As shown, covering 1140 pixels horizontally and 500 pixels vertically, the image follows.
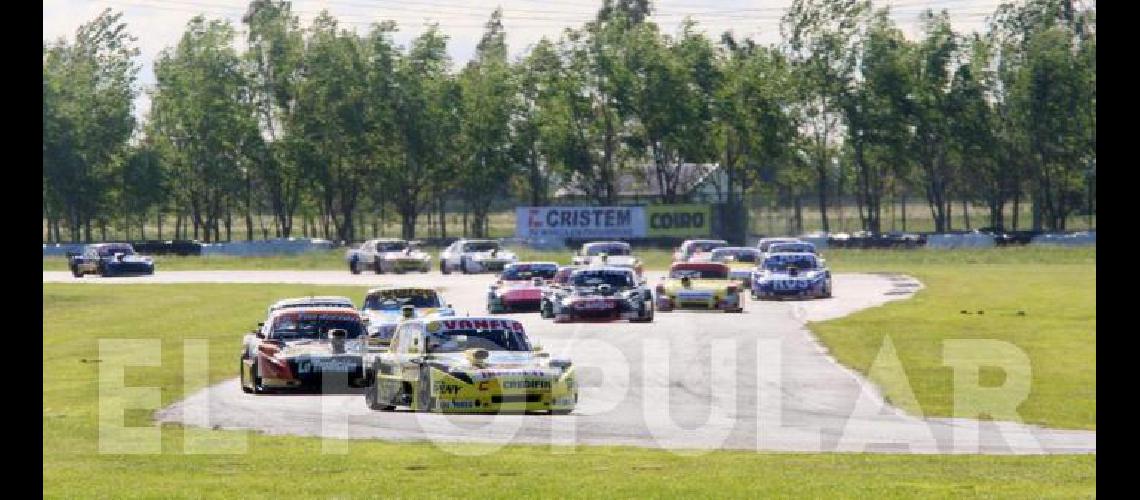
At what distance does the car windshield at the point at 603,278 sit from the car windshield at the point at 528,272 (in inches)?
190

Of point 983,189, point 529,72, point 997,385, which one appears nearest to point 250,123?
point 529,72

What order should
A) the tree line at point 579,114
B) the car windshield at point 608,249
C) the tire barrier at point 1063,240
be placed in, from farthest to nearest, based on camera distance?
the tree line at point 579,114, the tire barrier at point 1063,240, the car windshield at point 608,249

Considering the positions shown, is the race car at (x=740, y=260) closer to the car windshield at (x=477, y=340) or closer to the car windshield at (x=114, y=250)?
the car windshield at (x=114, y=250)

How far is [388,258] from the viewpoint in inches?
3056

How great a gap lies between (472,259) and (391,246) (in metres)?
4.08

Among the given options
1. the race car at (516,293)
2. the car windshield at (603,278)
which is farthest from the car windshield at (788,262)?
the car windshield at (603,278)

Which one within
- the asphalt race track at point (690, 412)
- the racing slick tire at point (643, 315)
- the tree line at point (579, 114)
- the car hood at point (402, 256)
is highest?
the tree line at point (579, 114)

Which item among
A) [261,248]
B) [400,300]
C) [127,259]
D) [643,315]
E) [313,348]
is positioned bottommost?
[643,315]

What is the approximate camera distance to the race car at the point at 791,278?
178ft

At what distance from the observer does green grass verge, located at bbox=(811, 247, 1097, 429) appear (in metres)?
29.0

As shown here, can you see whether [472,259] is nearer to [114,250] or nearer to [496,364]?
[114,250]

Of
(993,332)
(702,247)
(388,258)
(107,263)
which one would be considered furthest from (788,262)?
(107,263)

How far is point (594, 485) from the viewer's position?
17.2 metres
